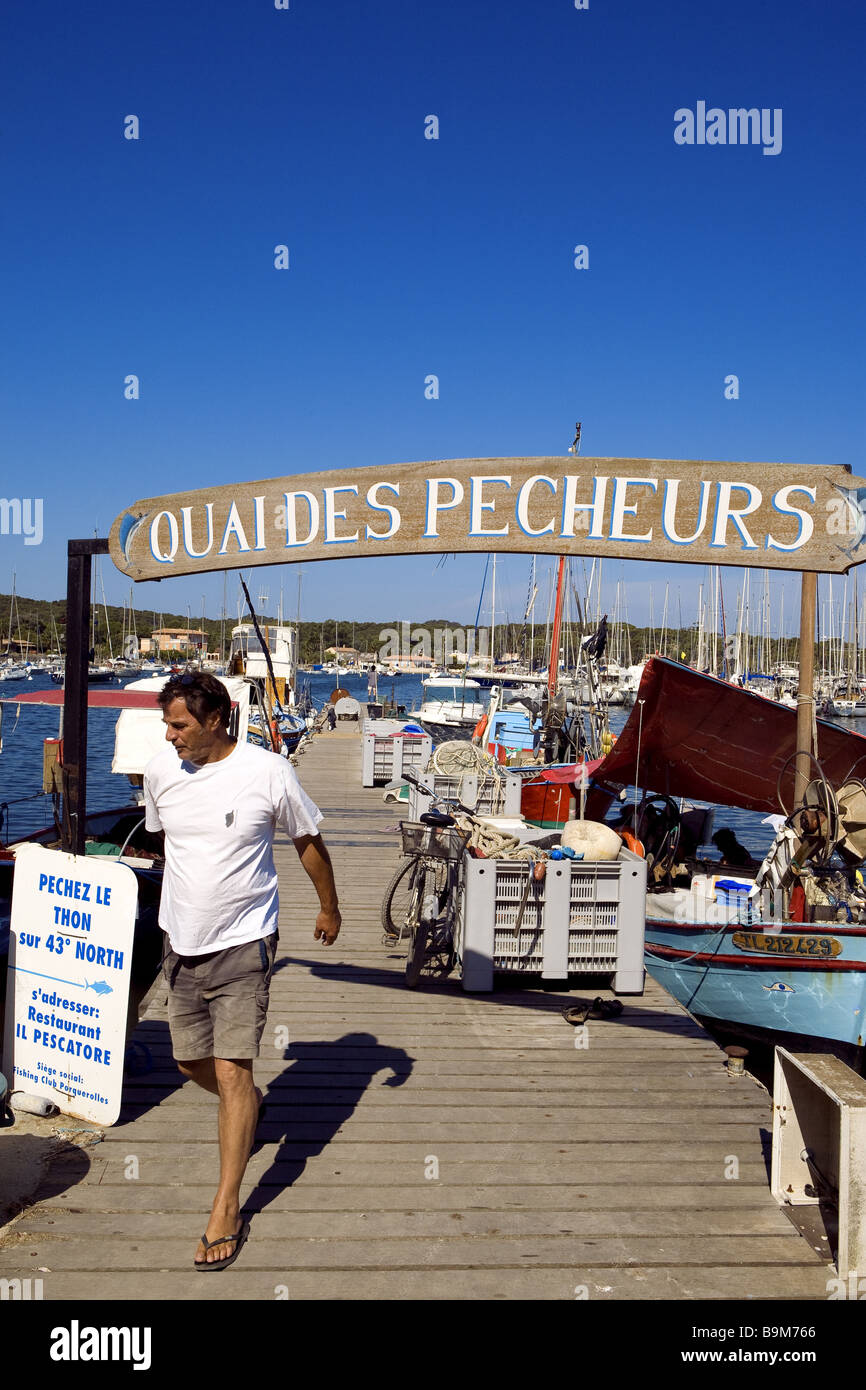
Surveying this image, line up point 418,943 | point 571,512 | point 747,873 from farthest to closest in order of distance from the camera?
1. point 747,873
2. point 418,943
3. point 571,512

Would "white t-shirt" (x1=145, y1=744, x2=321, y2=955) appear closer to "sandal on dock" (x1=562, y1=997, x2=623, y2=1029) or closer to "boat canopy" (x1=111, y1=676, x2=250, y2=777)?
"sandal on dock" (x1=562, y1=997, x2=623, y2=1029)

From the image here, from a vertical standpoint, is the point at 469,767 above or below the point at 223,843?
below

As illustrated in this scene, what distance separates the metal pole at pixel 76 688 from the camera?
564cm

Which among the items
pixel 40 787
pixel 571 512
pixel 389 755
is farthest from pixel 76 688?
pixel 40 787

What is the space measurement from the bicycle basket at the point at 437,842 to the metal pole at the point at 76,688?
263cm

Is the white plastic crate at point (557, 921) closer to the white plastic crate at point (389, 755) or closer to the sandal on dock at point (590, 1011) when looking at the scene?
the sandal on dock at point (590, 1011)

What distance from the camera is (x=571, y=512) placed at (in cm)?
507

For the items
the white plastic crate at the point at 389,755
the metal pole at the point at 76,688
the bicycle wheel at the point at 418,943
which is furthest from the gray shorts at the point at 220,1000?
the white plastic crate at the point at 389,755

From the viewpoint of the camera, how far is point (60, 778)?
5992mm

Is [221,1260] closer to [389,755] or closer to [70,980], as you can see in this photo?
[70,980]

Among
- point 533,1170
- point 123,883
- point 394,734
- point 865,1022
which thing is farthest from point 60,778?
point 394,734

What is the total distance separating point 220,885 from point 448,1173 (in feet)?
5.39
